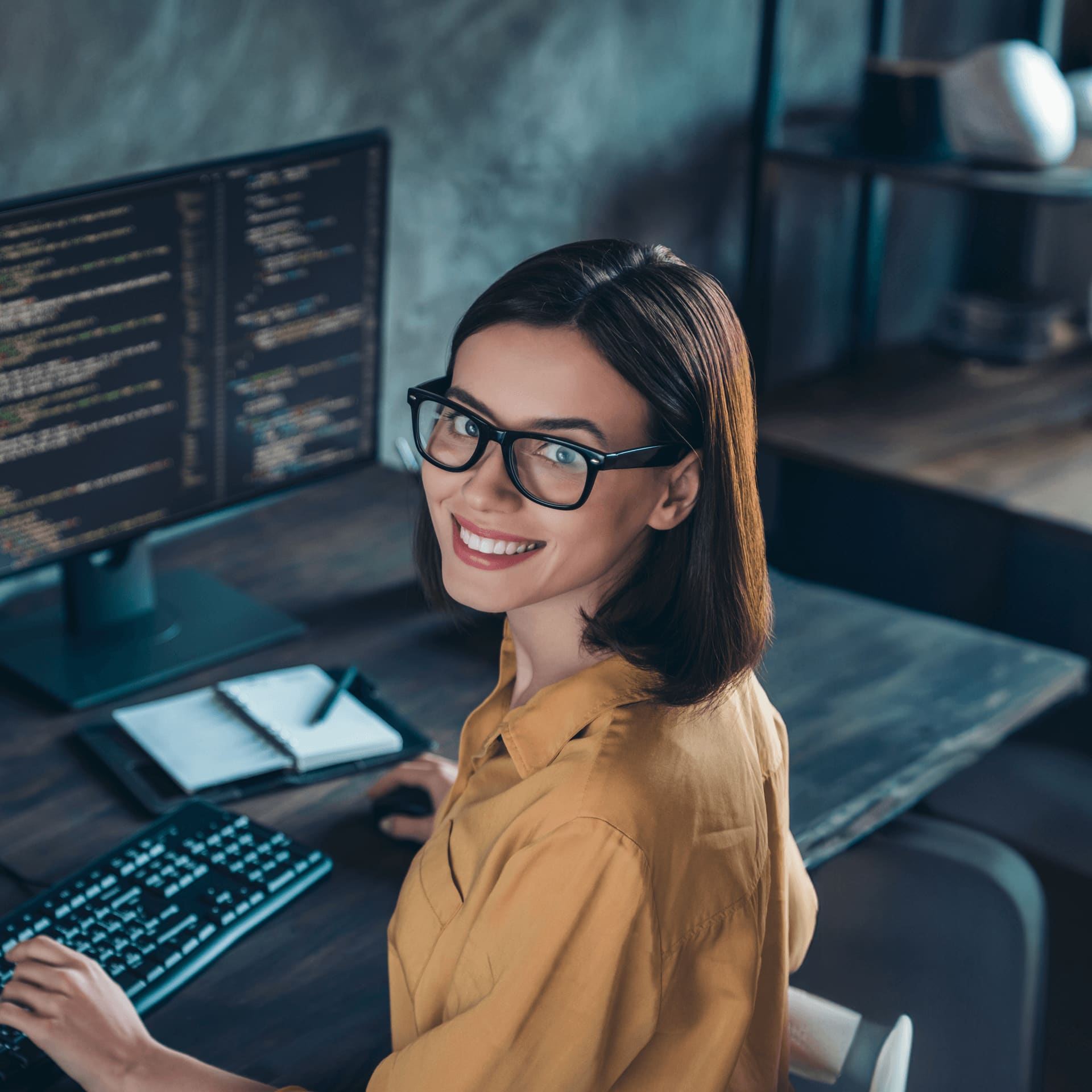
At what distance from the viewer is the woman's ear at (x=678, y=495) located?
878 mm

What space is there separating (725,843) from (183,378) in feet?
2.60

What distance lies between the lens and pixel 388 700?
55.6 inches

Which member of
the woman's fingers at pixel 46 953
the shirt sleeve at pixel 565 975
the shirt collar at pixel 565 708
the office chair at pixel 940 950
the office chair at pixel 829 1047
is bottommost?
the office chair at pixel 940 950

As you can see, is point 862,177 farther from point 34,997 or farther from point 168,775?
point 34,997

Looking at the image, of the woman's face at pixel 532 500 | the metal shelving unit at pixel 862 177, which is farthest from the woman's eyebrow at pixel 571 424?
the metal shelving unit at pixel 862 177

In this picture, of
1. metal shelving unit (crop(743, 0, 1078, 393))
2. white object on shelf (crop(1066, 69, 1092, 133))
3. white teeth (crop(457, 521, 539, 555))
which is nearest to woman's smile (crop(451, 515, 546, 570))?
white teeth (crop(457, 521, 539, 555))

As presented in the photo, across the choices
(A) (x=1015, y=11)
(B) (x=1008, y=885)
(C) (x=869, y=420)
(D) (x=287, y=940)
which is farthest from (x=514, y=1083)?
(A) (x=1015, y=11)

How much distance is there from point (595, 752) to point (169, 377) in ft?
2.38

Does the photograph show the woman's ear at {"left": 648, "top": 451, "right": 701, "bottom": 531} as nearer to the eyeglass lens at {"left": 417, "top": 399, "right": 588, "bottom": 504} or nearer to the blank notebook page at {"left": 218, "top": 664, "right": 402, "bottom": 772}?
the eyeglass lens at {"left": 417, "top": 399, "right": 588, "bottom": 504}

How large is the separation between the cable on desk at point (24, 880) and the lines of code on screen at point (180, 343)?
0.31 meters

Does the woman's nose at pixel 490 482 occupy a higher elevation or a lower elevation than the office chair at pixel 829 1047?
higher

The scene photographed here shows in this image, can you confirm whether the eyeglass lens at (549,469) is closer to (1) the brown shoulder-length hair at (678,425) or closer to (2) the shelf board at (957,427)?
(1) the brown shoulder-length hair at (678,425)

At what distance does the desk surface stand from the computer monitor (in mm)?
83

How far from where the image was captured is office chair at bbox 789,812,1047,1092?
1216mm
